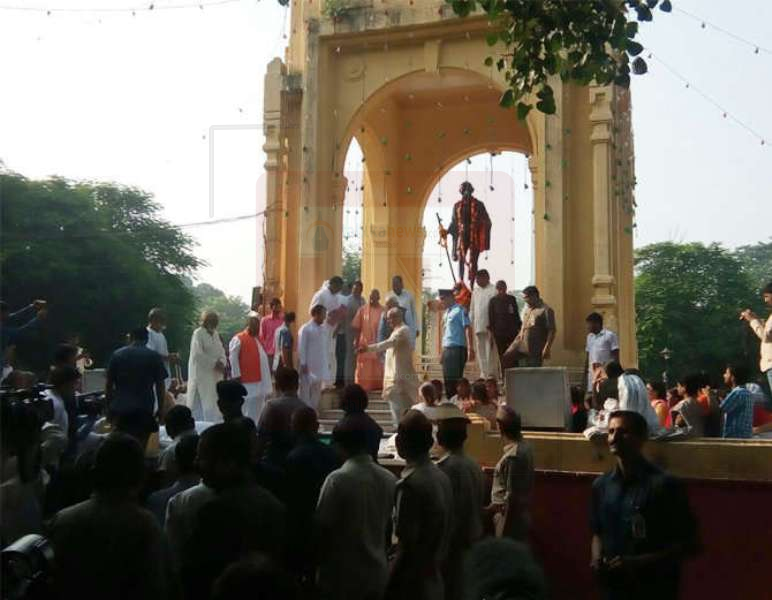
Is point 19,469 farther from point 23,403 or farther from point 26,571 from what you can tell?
point 26,571

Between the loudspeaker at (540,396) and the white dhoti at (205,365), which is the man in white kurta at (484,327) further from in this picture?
the loudspeaker at (540,396)

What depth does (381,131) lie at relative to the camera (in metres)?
20.2

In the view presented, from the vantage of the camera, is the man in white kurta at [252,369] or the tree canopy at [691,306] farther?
the tree canopy at [691,306]

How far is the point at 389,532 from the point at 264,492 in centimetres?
156

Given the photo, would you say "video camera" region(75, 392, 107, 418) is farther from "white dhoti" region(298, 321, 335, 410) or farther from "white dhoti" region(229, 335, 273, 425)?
"white dhoti" region(298, 321, 335, 410)

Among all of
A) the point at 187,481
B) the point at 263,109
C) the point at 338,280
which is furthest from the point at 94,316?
the point at 187,481

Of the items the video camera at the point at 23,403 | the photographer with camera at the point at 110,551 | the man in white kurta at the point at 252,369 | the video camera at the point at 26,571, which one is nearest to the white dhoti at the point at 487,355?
the man in white kurta at the point at 252,369

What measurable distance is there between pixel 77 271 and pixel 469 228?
62.9 feet

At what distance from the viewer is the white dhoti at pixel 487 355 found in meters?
13.5

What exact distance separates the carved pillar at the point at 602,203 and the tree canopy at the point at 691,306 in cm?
2510

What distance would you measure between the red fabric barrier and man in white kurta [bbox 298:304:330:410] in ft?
19.1

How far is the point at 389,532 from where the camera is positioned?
554 cm

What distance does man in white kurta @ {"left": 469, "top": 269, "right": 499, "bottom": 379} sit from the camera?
13391 mm

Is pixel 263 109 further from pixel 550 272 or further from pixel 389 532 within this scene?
pixel 389 532
